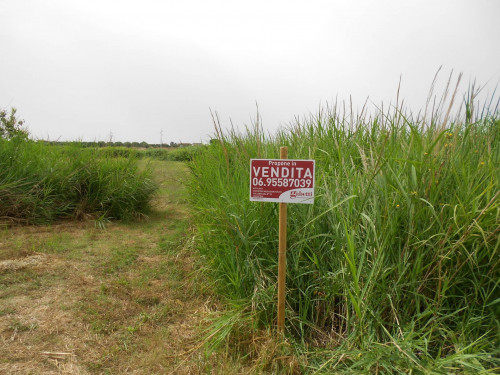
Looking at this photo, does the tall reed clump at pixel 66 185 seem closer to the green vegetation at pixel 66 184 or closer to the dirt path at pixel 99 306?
the green vegetation at pixel 66 184

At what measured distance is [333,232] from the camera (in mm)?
2018

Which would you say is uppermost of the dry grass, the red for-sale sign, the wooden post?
the red for-sale sign

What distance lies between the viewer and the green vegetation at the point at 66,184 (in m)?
4.86

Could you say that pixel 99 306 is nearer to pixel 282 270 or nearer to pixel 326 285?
pixel 282 270

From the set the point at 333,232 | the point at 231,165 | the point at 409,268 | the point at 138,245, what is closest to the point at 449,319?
the point at 409,268

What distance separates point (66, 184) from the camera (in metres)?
5.17

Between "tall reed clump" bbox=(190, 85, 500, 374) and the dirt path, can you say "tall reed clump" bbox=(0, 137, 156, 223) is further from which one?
"tall reed clump" bbox=(190, 85, 500, 374)

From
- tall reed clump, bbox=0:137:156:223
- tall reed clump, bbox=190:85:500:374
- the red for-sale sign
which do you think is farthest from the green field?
tall reed clump, bbox=0:137:156:223

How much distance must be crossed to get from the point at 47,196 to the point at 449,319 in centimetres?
531

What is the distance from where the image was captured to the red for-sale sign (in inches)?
70.7

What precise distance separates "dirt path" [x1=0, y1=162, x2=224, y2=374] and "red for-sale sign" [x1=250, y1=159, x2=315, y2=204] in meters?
0.98

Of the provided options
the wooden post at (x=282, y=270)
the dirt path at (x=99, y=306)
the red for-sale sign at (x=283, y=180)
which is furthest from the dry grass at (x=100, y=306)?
the red for-sale sign at (x=283, y=180)

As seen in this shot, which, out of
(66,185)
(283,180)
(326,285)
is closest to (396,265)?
(326,285)

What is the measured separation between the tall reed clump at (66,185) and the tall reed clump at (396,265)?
12.2 feet
